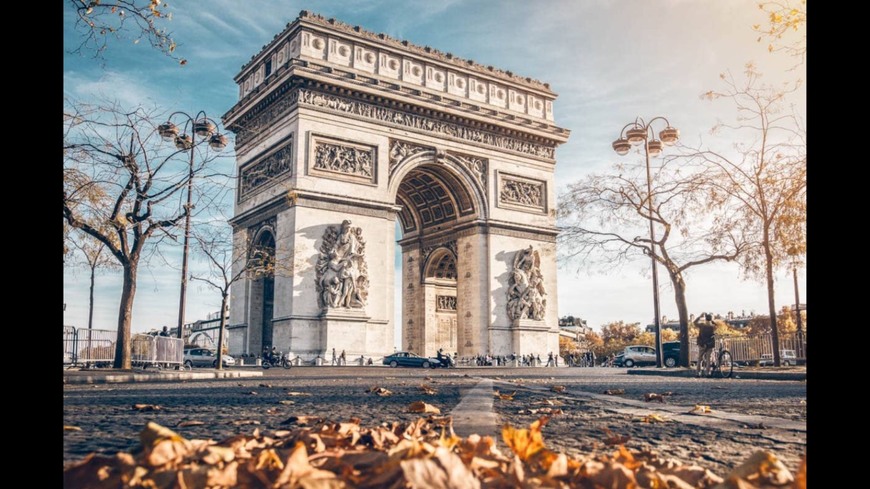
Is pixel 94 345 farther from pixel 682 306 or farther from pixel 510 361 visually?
pixel 510 361

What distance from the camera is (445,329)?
39.2 meters

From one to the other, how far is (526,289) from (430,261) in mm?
6578

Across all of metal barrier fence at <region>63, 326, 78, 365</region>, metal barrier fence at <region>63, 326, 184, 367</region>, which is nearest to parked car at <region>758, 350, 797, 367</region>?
metal barrier fence at <region>63, 326, 184, 367</region>

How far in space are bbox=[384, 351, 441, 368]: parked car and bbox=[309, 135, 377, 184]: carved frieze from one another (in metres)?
8.16

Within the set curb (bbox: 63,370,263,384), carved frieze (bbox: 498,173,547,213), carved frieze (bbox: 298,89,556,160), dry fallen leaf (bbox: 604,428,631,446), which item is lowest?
curb (bbox: 63,370,263,384)

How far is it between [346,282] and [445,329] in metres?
12.0

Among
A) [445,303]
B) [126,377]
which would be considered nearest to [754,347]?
[445,303]

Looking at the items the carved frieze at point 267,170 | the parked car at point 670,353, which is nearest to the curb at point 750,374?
the carved frieze at point 267,170

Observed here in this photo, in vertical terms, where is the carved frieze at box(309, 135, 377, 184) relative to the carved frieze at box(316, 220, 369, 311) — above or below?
above

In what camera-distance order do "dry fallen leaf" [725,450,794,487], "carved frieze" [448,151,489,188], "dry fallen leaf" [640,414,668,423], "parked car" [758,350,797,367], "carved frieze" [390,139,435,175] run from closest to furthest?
"dry fallen leaf" [725,450,794,487] < "dry fallen leaf" [640,414,668,423] < "parked car" [758,350,797,367] < "carved frieze" [390,139,435,175] < "carved frieze" [448,151,489,188]

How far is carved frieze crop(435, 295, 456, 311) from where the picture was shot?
128 ft

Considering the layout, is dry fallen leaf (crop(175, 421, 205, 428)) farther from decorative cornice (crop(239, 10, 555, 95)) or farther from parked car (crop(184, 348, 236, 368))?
parked car (crop(184, 348, 236, 368))

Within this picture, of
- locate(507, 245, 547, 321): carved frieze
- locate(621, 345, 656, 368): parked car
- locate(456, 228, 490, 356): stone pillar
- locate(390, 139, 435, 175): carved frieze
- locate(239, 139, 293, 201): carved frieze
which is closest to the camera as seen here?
locate(239, 139, 293, 201): carved frieze
